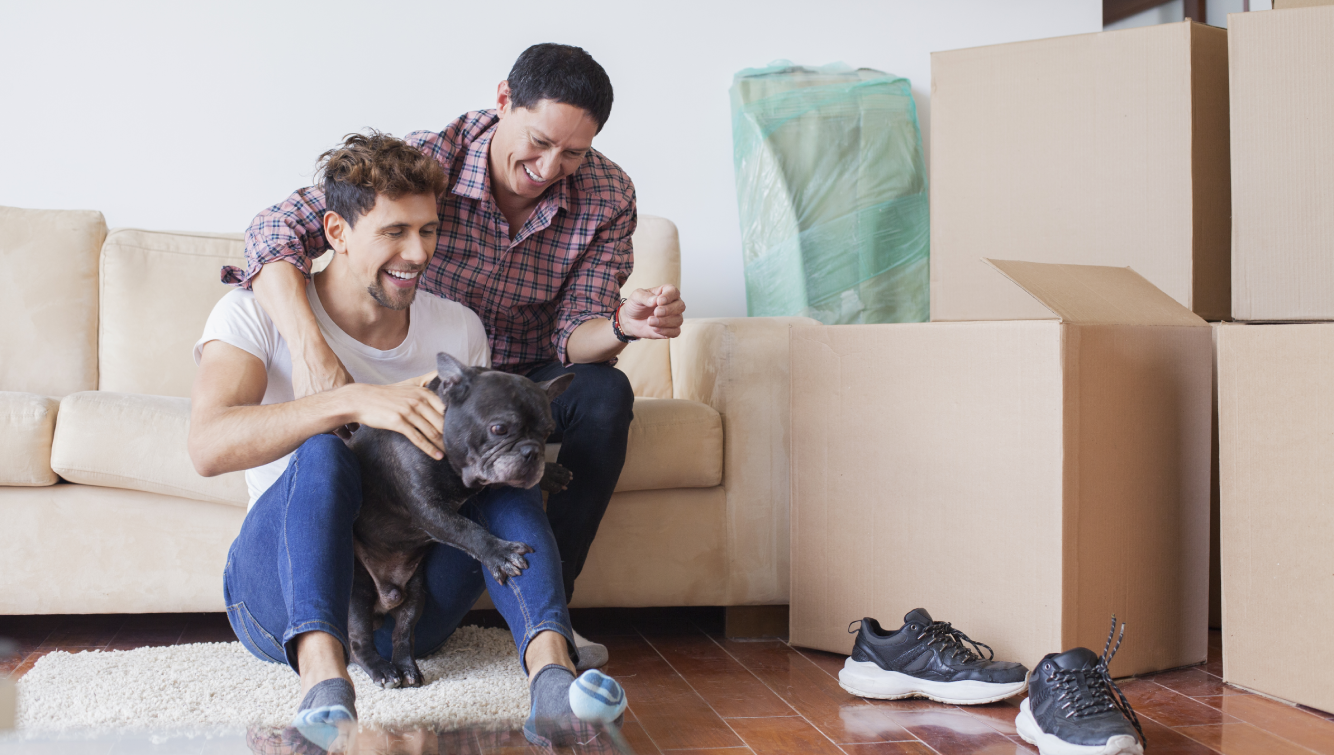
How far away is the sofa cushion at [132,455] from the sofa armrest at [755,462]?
923 mm

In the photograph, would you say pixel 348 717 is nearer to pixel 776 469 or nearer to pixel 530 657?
pixel 530 657

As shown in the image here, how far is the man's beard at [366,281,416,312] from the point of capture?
152 cm

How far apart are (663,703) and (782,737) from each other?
0.23 metres

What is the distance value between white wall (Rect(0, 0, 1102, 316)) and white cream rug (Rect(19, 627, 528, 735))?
1443mm

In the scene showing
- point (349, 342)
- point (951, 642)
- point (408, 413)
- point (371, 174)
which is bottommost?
point (951, 642)

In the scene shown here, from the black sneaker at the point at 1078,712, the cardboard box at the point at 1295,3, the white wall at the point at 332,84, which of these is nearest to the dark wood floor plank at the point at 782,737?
the black sneaker at the point at 1078,712

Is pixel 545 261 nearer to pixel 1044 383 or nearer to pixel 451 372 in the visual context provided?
pixel 451 372

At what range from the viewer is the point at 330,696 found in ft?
3.76

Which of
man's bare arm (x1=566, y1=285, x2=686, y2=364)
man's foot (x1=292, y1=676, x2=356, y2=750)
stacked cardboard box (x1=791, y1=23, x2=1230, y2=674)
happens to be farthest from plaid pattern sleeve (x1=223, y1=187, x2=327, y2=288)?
stacked cardboard box (x1=791, y1=23, x2=1230, y2=674)

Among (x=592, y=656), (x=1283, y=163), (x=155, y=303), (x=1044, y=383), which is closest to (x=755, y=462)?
(x=592, y=656)

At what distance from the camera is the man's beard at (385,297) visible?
1516 millimetres

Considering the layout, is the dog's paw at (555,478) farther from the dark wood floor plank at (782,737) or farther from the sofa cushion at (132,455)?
the sofa cushion at (132,455)

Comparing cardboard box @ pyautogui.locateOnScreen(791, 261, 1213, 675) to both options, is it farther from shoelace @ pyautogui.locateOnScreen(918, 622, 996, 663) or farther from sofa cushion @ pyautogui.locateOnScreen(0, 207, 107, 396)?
sofa cushion @ pyautogui.locateOnScreen(0, 207, 107, 396)

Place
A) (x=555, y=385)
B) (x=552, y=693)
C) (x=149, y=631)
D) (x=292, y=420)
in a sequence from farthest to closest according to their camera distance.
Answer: (x=149, y=631) → (x=555, y=385) → (x=292, y=420) → (x=552, y=693)
